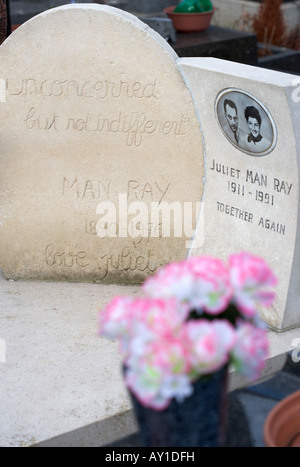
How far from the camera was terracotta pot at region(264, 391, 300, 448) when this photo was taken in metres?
1.71

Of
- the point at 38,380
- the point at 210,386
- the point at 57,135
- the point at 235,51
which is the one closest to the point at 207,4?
the point at 235,51

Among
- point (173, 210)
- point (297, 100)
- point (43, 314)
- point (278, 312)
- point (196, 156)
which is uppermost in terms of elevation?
point (297, 100)

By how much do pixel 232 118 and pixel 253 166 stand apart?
0.20 meters

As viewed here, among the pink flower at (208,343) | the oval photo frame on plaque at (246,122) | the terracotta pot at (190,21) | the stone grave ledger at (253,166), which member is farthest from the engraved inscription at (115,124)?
the terracotta pot at (190,21)

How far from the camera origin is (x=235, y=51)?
5.85 meters

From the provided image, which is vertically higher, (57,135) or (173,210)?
(57,135)

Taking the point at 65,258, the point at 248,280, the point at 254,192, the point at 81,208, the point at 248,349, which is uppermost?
the point at 248,280

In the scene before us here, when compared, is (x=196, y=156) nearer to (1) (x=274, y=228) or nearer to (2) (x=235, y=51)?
(1) (x=274, y=228)

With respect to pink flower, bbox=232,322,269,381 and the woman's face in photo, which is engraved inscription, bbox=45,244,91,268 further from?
pink flower, bbox=232,322,269,381

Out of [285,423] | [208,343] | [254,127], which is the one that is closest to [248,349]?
[208,343]

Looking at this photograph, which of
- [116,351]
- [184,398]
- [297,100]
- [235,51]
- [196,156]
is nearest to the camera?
[184,398]

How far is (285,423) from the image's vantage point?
176cm

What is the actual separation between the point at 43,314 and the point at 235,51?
3296mm

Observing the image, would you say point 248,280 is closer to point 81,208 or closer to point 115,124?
point 115,124
